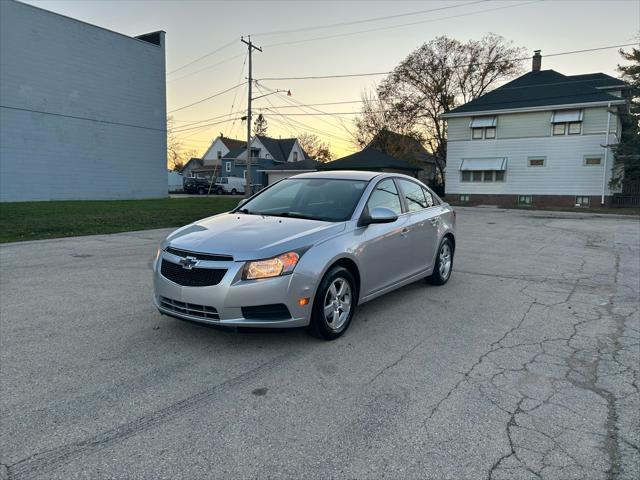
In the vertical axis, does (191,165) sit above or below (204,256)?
above

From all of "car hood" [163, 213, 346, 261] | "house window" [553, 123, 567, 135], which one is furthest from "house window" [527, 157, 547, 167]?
"car hood" [163, 213, 346, 261]

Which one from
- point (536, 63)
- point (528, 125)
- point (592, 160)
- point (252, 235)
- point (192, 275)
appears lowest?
point (192, 275)

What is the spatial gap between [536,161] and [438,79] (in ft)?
39.7

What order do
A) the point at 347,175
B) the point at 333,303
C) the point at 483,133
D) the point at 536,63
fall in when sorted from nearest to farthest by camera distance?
the point at 333,303, the point at 347,175, the point at 483,133, the point at 536,63

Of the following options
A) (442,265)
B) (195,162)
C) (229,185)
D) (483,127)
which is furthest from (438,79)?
(195,162)

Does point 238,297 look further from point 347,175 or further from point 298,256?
point 347,175

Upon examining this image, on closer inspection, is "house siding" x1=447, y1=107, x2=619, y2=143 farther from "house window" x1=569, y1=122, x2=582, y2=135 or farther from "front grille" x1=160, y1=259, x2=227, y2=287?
"front grille" x1=160, y1=259, x2=227, y2=287

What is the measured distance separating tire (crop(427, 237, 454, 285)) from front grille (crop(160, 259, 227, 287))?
3.62 meters

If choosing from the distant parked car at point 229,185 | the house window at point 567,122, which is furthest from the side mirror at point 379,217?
the distant parked car at point 229,185

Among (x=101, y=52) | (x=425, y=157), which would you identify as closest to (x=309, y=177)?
(x=101, y=52)

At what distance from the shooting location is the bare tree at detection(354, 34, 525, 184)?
3928 centimetres

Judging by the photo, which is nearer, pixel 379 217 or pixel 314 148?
pixel 379 217

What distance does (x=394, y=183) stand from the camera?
19.3ft

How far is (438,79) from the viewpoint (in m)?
39.5
